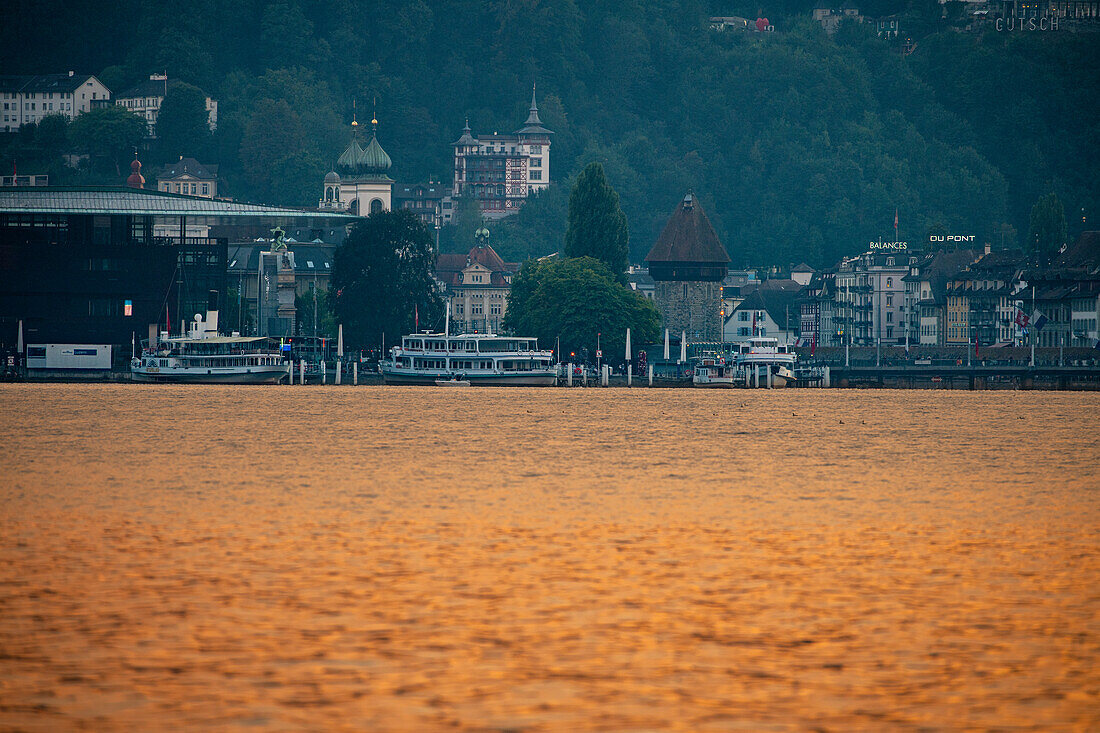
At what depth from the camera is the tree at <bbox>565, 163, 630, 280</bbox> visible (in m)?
142

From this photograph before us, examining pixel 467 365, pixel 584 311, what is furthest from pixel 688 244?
pixel 467 365

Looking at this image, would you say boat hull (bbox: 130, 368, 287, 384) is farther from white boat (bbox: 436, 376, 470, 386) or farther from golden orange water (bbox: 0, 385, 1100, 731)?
golden orange water (bbox: 0, 385, 1100, 731)

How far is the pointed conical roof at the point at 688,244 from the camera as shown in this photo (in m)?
180

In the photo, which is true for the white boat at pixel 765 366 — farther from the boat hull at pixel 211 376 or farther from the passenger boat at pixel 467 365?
the boat hull at pixel 211 376

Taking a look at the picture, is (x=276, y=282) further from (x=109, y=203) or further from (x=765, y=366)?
(x=765, y=366)

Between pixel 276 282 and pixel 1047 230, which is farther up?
pixel 1047 230

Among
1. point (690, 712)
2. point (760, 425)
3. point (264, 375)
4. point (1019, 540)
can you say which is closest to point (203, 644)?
point (690, 712)

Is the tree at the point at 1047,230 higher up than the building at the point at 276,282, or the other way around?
the tree at the point at 1047,230

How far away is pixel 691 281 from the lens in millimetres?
179625

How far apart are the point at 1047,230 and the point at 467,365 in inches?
3032

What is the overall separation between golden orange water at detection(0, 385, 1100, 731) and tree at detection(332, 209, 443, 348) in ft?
259

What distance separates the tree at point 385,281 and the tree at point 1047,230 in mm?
66989

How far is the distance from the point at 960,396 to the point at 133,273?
55.8 m

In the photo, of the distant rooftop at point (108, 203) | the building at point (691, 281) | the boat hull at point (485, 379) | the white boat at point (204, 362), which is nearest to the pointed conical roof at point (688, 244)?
the building at point (691, 281)
